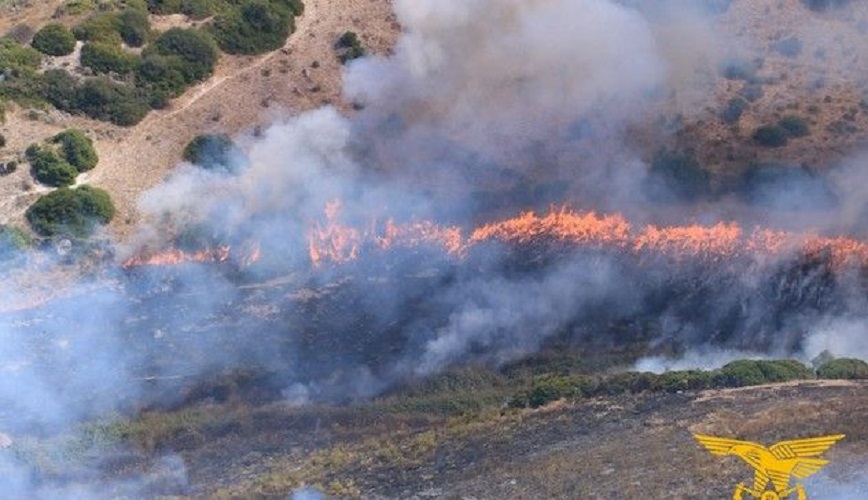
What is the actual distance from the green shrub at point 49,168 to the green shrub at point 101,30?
26.3 feet

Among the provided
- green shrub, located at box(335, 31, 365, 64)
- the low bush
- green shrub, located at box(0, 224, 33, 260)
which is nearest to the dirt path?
green shrub, located at box(335, 31, 365, 64)

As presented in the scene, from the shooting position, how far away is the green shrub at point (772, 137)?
54.8 meters

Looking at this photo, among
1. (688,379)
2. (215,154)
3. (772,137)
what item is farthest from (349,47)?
(688,379)

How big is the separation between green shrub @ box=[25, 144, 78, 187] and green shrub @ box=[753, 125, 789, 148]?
32949mm

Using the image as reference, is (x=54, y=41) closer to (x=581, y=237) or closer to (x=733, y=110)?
(x=581, y=237)

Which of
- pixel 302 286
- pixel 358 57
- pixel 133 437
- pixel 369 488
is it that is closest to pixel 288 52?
pixel 358 57

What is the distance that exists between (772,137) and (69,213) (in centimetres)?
3333

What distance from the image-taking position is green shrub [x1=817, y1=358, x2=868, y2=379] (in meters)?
42.9

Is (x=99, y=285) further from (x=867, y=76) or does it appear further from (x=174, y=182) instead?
(x=867, y=76)

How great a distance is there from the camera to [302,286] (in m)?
49.7

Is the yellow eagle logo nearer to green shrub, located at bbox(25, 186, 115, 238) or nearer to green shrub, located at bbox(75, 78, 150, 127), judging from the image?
green shrub, located at bbox(25, 186, 115, 238)

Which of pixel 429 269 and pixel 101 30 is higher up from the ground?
pixel 101 30

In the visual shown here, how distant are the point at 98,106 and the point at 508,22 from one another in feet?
69.1

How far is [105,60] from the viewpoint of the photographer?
2260 inches
